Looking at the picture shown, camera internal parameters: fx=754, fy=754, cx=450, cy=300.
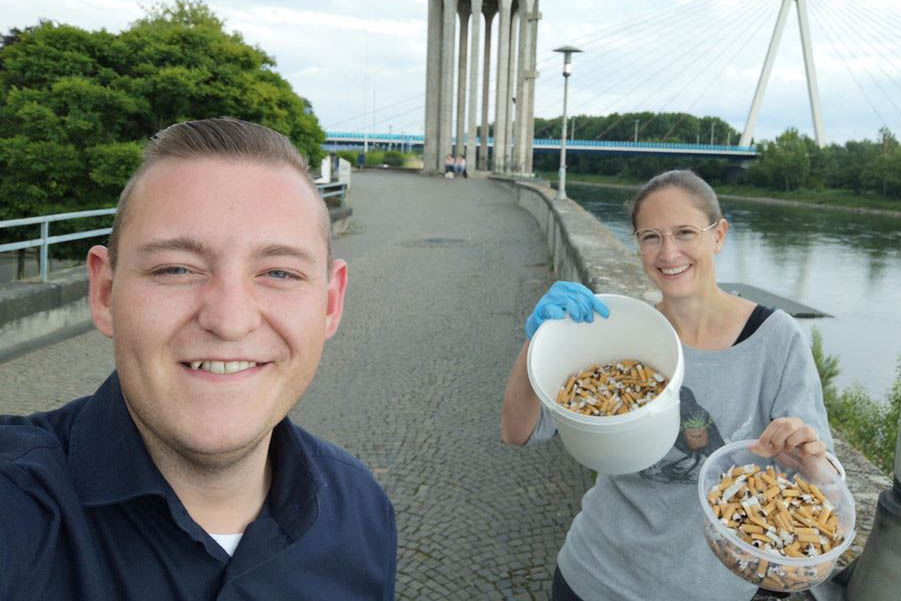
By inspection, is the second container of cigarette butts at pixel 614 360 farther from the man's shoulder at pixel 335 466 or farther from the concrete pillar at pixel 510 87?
the concrete pillar at pixel 510 87

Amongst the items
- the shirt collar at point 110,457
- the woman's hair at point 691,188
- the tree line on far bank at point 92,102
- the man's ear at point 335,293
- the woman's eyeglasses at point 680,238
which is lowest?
the shirt collar at point 110,457

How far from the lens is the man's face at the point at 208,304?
3.64 feet

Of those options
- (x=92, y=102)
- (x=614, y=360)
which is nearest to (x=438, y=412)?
(x=614, y=360)

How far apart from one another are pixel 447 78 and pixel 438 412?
4123 centimetres

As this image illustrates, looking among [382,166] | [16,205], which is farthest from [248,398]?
[382,166]

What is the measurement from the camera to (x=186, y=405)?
3.64ft

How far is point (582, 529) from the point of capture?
207 centimetres

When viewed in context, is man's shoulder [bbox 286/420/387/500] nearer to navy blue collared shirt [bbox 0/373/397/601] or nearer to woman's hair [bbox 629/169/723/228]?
navy blue collared shirt [bbox 0/373/397/601]

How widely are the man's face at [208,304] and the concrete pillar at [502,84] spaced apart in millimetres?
44364

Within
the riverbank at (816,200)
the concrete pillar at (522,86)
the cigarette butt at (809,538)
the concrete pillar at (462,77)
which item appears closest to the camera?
the cigarette butt at (809,538)

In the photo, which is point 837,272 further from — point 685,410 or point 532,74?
point 685,410

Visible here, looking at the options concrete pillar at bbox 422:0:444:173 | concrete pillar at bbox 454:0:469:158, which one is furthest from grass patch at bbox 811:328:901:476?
concrete pillar at bbox 454:0:469:158

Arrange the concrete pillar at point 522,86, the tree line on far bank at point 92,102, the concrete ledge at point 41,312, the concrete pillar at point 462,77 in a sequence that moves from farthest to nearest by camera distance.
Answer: the concrete pillar at point 462,77, the concrete pillar at point 522,86, the tree line on far bank at point 92,102, the concrete ledge at point 41,312

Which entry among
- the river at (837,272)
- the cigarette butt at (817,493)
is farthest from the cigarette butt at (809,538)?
the river at (837,272)
